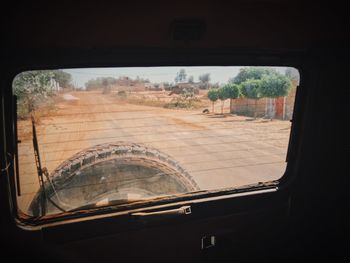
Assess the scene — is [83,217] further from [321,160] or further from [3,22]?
[321,160]

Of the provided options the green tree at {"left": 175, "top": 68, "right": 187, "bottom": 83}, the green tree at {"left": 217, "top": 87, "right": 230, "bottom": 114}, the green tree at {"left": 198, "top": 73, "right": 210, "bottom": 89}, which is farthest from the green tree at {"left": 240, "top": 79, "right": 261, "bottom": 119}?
the green tree at {"left": 175, "top": 68, "right": 187, "bottom": 83}

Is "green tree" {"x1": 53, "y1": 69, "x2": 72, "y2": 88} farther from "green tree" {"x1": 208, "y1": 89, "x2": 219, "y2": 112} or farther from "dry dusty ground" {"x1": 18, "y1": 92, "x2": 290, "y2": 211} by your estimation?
"green tree" {"x1": 208, "y1": 89, "x2": 219, "y2": 112}

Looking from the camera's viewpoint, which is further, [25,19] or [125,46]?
[125,46]

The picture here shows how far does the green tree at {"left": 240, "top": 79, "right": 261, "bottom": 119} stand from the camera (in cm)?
215

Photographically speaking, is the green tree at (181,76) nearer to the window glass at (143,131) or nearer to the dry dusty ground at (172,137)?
the window glass at (143,131)


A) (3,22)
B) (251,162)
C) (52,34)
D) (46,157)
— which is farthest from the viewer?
(251,162)

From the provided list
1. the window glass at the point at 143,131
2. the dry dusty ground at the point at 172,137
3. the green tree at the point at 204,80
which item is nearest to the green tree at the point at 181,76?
the window glass at the point at 143,131

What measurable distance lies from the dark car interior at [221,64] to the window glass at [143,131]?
84 mm

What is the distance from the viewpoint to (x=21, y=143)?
69.4 inches

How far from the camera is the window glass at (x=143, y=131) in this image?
5.84 feet

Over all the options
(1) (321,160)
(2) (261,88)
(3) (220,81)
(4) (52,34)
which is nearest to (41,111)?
(4) (52,34)

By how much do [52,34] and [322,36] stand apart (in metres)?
1.79

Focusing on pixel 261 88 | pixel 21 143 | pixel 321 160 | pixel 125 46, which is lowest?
pixel 321 160

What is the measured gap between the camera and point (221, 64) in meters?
1.97
